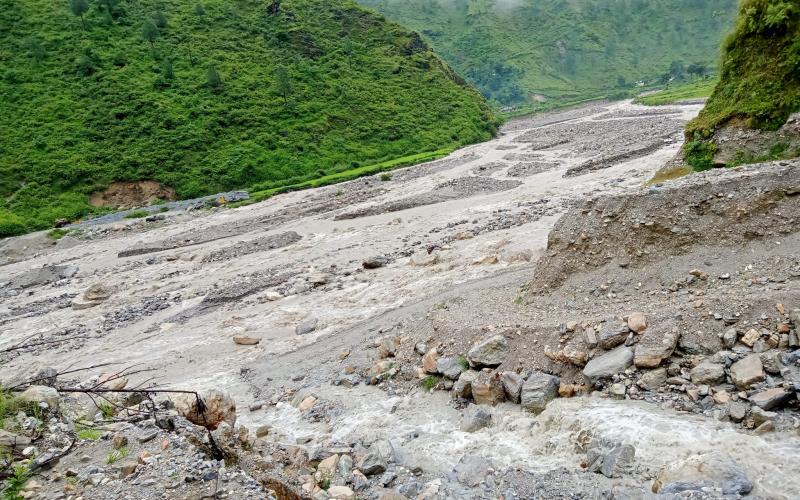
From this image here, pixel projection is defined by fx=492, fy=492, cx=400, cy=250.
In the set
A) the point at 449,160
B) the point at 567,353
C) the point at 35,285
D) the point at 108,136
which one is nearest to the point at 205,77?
the point at 108,136

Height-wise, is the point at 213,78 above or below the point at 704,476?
above

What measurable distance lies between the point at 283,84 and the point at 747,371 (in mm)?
75921

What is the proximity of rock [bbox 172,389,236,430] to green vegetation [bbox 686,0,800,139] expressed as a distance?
784 inches

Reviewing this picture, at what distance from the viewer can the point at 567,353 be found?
11.5 m

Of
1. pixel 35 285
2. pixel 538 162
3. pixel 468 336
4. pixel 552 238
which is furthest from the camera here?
pixel 538 162

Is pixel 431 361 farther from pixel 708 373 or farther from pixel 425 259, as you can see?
pixel 425 259

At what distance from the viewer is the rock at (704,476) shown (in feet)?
23.6

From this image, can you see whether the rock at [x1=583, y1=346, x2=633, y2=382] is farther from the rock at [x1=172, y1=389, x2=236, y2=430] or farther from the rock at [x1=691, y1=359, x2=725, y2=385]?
the rock at [x1=172, y1=389, x2=236, y2=430]

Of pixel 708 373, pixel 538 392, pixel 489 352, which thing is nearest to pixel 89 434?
pixel 489 352

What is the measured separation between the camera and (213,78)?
73.5m

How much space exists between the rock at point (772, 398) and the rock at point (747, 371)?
320mm

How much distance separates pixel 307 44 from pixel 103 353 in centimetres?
8176

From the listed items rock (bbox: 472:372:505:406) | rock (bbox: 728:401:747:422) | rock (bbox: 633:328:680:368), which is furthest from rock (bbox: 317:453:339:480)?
rock (bbox: 728:401:747:422)

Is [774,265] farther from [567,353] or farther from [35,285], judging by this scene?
[35,285]
